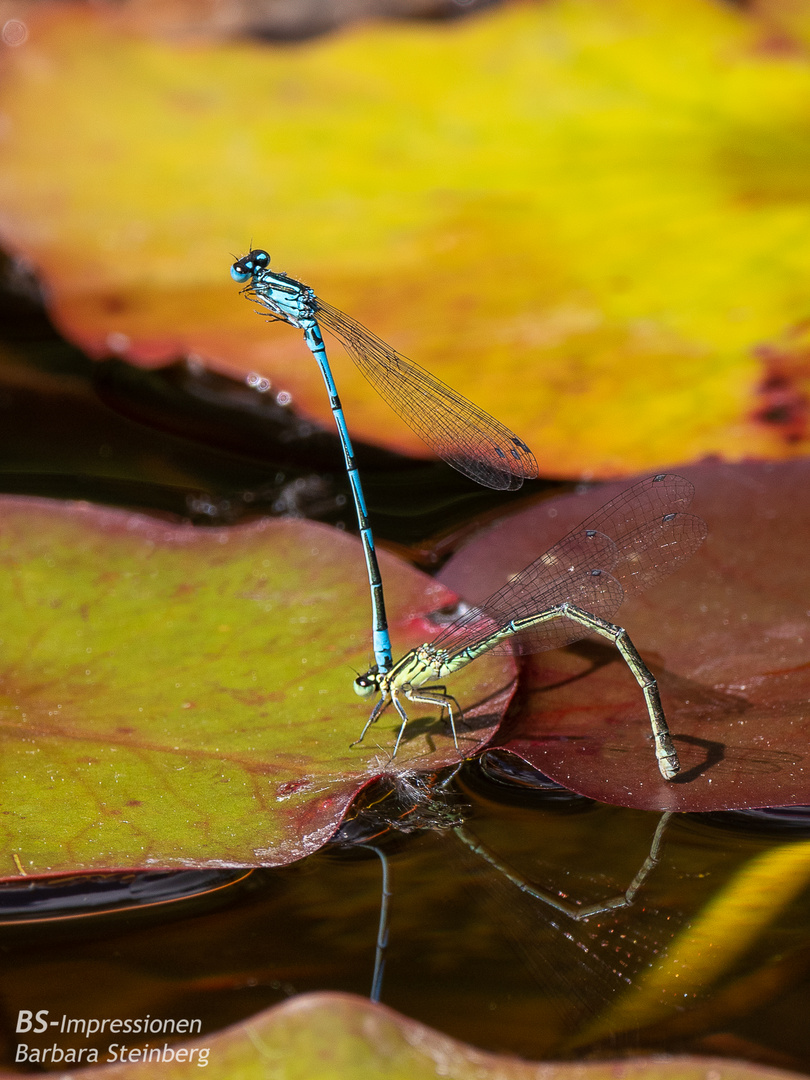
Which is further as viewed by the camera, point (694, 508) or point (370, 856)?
point (694, 508)

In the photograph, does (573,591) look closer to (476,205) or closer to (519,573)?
(519,573)

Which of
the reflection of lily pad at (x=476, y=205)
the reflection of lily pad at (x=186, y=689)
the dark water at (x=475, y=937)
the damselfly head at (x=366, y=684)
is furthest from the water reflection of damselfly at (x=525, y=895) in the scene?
the reflection of lily pad at (x=476, y=205)

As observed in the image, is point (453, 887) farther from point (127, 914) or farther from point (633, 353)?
point (633, 353)

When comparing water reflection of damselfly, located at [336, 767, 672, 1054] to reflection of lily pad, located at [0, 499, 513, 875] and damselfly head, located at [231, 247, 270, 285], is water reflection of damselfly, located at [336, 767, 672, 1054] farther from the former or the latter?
damselfly head, located at [231, 247, 270, 285]

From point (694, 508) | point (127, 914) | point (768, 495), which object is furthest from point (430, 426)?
point (127, 914)

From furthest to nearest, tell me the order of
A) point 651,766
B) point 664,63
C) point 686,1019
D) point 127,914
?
1. point 664,63
2. point 651,766
3. point 127,914
4. point 686,1019

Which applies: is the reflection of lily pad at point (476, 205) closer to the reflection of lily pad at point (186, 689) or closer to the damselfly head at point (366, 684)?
the reflection of lily pad at point (186, 689)

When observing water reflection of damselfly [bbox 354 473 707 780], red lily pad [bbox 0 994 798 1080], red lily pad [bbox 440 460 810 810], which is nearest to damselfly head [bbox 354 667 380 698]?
water reflection of damselfly [bbox 354 473 707 780]

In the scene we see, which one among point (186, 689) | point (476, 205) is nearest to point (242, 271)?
point (186, 689)
